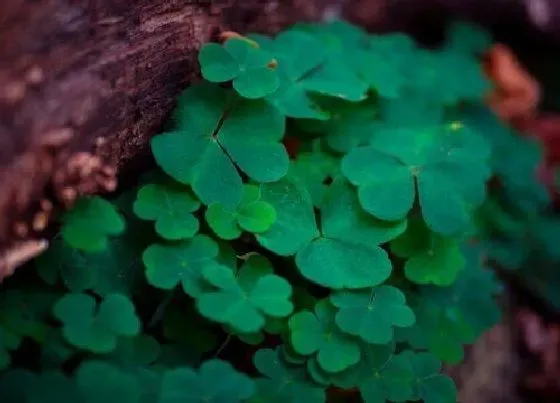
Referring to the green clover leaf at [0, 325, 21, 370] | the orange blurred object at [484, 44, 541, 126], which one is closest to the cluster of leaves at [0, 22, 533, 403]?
the green clover leaf at [0, 325, 21, 370]

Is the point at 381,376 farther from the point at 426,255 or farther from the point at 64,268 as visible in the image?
the point at 64,268

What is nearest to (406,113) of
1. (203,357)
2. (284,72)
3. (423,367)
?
(284,72)

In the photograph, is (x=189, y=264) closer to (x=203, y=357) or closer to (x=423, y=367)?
(x=203, y=357)

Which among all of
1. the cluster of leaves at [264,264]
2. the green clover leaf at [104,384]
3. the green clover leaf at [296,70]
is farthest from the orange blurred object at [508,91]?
the green clover leaf at [104,384]

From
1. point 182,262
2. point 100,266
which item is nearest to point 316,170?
point 182,262

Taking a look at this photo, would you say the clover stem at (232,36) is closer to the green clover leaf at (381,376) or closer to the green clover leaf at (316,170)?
the green clover leaf at (316,170)

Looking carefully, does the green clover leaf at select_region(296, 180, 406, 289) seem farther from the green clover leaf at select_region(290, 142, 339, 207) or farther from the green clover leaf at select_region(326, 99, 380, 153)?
the green clover leaf at select_region(326, 99, 380, 153)
